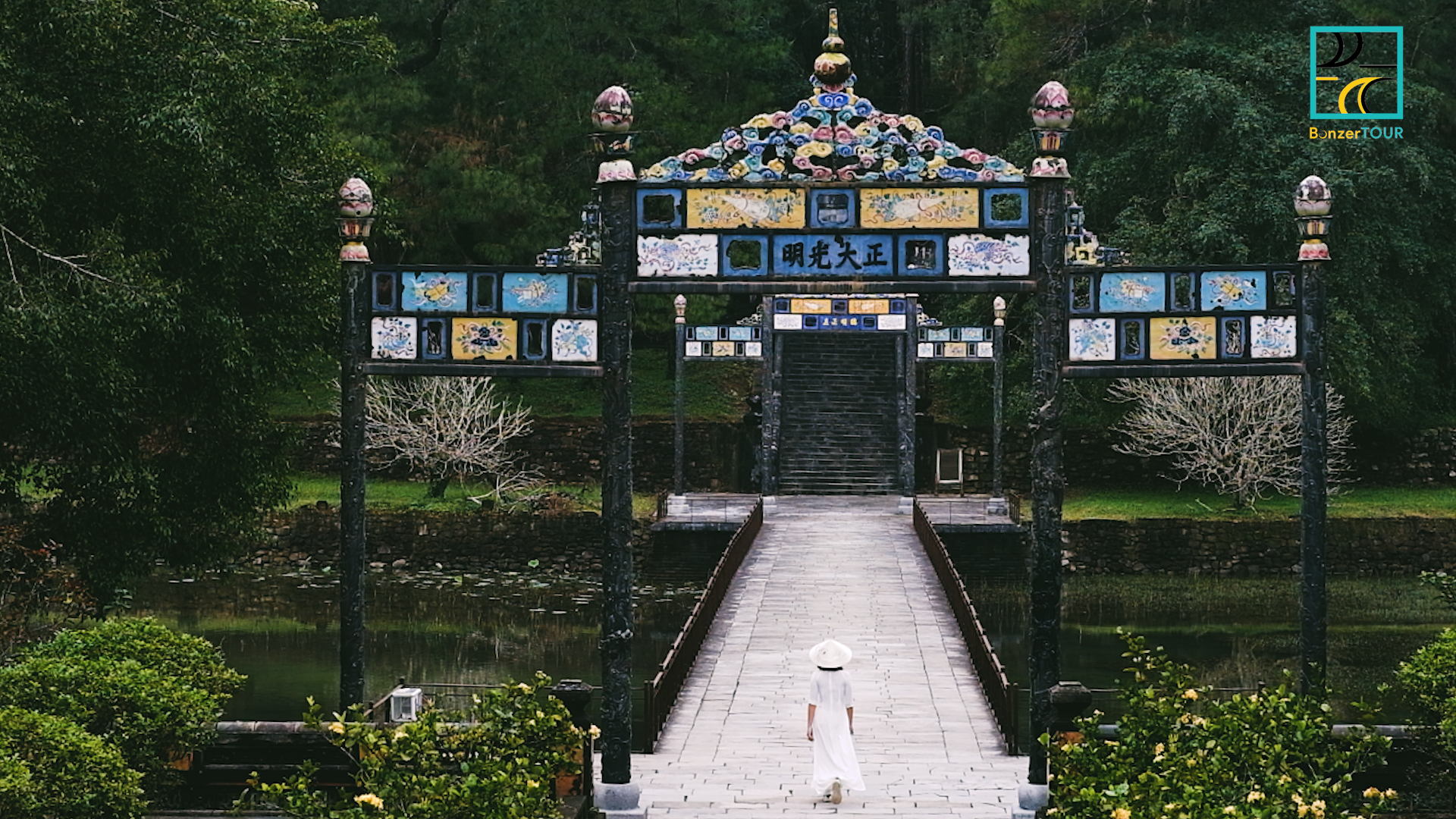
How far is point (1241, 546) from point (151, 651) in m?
20.4

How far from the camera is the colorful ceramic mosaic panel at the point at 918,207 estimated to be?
10.8 metres

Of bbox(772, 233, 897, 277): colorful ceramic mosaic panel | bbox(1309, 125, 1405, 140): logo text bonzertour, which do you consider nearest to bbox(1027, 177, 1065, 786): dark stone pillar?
bbox(772, 233, 897, 277): colorful ceramic mosaic panel

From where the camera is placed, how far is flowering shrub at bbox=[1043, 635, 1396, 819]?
26.6ft

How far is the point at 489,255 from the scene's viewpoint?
110 ft

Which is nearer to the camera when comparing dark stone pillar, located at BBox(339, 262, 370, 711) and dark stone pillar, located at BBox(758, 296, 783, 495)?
dark stone pillar, located at BBox(339, 262, 370, 711)

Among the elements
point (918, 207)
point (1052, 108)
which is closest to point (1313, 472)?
point (1052, 108)

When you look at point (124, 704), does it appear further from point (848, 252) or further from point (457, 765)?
point (848, 252)

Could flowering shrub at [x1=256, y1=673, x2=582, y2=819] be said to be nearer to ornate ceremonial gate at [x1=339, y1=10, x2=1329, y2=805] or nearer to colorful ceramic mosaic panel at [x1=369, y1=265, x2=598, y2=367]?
ornate ceremonial gate at [x1=339, y1=10, x2=1329, y2=805]

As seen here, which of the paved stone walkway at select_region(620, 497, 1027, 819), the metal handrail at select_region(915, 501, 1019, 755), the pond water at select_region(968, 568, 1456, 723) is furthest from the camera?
the pond water at select_region(968, 568, 1456, 723)

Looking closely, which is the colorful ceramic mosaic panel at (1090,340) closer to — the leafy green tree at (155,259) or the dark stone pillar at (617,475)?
the dark stone pillar at (617,475)

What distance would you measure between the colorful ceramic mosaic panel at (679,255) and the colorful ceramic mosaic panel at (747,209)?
87 millimetres

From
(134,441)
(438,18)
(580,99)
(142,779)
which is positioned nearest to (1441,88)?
(580,99)

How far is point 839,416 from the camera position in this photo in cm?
3362

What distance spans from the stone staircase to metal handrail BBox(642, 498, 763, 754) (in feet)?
24.7
